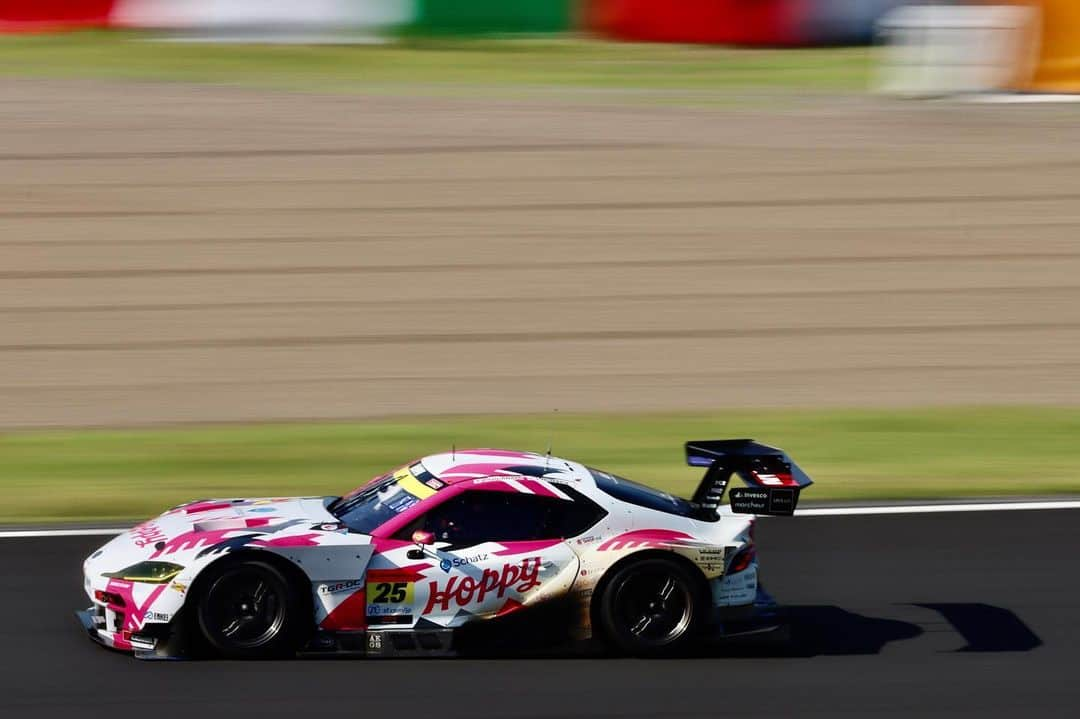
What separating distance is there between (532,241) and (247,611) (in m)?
9.00

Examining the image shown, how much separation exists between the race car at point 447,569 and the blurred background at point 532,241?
3372 millimetres

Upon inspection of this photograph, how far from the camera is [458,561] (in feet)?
25.5

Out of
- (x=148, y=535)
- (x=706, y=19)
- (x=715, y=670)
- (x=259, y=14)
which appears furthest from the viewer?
(x=706, y=19)

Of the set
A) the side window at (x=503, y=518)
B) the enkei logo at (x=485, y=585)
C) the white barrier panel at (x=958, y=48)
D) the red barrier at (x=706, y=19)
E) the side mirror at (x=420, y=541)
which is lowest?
the enkei logo at (x=485, y=585)

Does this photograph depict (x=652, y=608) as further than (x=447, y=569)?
Yes

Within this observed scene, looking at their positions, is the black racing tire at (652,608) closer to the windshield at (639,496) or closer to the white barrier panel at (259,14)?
the windshield at (639,496)

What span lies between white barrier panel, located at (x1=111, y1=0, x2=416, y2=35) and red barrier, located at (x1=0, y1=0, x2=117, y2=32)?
0.19m

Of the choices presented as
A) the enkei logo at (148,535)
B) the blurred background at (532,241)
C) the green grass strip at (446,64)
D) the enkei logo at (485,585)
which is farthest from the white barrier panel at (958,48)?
the enkei logo at (148,535)

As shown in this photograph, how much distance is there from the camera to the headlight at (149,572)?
7570 millimetres

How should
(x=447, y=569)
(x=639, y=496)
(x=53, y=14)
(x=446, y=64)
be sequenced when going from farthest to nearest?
(x=446, y=64) < (x=53, y=14) < (x=639, y=496) < (x=447, y=569)

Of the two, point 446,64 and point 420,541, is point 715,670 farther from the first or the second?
point 446,64

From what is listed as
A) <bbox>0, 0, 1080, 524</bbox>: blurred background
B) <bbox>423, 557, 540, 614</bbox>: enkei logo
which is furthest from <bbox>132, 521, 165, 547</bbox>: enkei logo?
<bbox>0, 0, 1080, 524</bbox>: blurred background

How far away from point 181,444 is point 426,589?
544cm

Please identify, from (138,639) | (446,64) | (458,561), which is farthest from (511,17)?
(138,639)
